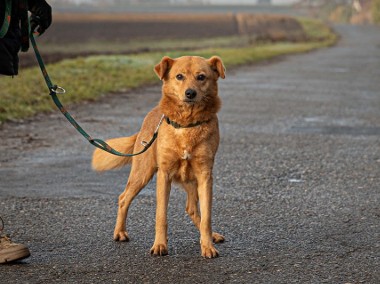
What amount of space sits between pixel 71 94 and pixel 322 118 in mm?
4155

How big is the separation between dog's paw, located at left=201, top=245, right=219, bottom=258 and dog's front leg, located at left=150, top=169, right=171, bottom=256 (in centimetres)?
23

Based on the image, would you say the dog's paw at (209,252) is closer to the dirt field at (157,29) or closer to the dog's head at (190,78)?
the dog's head at (190,78)

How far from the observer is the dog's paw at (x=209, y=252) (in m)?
5.12

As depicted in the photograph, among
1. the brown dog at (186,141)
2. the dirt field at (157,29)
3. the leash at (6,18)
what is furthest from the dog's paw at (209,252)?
the dirt field at (157,29)

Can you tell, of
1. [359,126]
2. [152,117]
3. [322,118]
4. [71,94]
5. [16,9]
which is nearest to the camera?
[16,9]

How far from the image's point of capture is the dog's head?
5.26 meters

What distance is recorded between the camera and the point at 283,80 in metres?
19.2

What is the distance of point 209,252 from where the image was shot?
16.8 feet

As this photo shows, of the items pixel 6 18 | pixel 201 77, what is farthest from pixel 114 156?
pixel 6 18

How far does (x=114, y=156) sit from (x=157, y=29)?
53868 millimetres

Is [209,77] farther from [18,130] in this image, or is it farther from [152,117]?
[18,130]

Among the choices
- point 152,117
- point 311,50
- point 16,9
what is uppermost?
point 16,9

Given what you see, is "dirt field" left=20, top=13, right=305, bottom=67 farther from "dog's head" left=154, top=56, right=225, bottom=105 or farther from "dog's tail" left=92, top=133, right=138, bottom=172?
"dog's head" left=154, top=56, right=225, bottom=105

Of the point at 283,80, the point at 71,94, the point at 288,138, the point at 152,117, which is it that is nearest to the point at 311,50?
the point at 283,80
